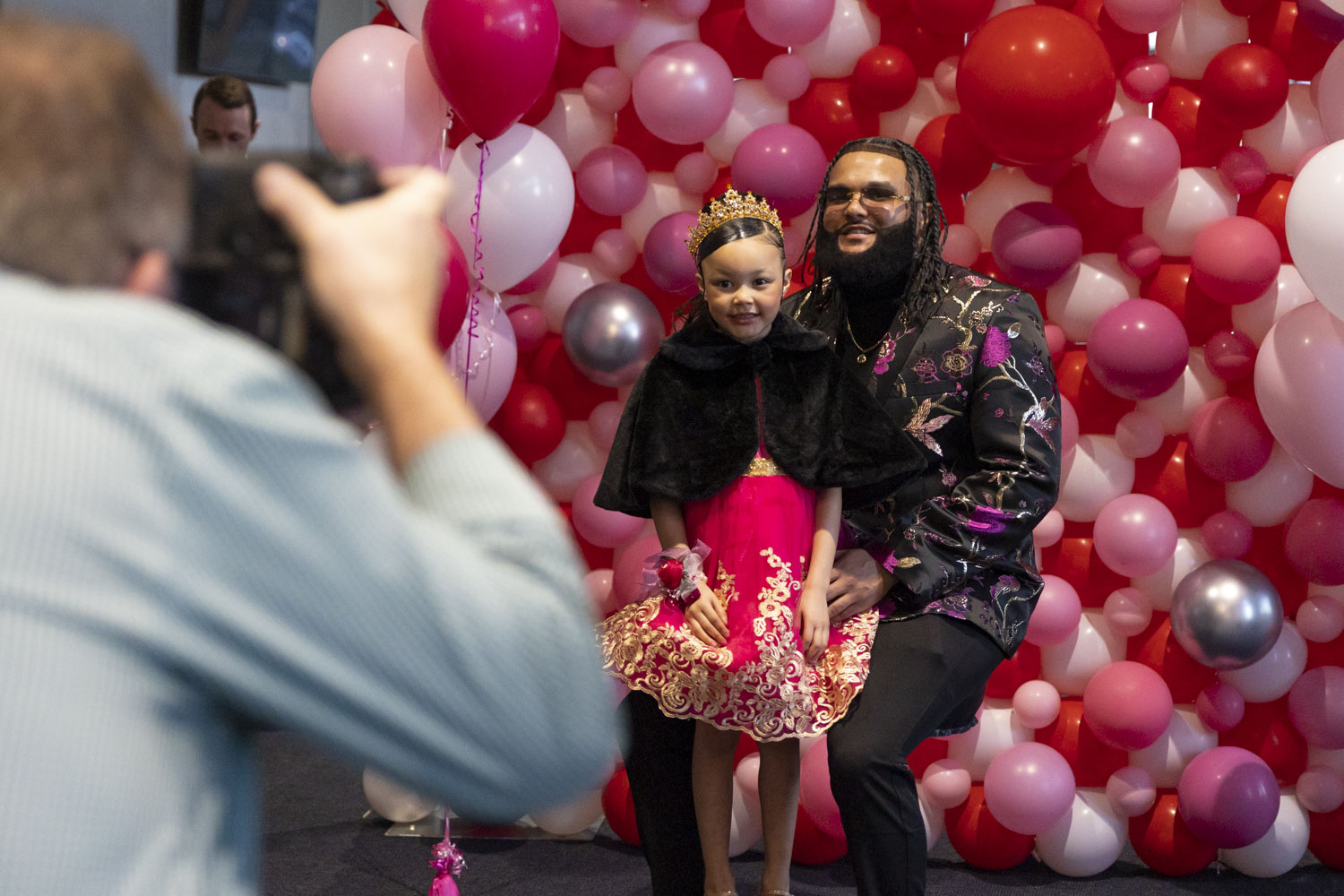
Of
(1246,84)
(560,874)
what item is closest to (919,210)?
(1246,84)

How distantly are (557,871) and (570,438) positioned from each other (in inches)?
41.3

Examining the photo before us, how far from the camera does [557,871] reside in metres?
2.86

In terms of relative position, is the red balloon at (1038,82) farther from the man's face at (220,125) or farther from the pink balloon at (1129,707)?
the man's face at (220,125)

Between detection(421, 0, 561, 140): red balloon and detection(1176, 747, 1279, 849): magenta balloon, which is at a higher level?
detection(421, 0, 561, 140): red balloon

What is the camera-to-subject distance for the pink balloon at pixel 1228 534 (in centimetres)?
283

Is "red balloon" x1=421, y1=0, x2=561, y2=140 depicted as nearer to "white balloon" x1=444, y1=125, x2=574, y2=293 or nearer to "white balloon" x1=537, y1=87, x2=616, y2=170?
"white balloon" x1=444, y1=125, x2=574, y2=293

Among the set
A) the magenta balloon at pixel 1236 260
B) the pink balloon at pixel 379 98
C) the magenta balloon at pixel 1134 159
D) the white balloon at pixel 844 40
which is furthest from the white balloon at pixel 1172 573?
the pink balloon at pixel 379 98

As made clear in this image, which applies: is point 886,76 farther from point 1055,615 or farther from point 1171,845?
point 1171,845

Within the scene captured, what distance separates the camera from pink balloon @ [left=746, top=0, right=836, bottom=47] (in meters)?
2.78

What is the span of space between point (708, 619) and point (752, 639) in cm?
9

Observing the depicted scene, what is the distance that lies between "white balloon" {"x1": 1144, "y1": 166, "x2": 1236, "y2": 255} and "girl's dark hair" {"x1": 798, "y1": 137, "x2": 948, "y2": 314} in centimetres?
71

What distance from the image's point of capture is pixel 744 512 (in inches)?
85.0

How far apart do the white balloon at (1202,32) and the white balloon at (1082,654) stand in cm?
134

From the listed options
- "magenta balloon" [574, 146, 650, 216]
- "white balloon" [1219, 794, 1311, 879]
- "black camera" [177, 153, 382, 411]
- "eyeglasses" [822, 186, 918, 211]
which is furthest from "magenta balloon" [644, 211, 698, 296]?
"black camera" [177, 153, 382, 411]
